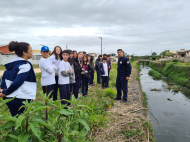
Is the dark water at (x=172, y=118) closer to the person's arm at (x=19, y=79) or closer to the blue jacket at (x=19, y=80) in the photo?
the blue jacket at (x=19, y=80)

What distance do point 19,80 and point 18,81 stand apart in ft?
0.06

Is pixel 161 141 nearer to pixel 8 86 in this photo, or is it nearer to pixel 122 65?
pixel 122 65

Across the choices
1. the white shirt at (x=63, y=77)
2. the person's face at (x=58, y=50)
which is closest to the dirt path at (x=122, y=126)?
the white shirt at (x=63, y=77)

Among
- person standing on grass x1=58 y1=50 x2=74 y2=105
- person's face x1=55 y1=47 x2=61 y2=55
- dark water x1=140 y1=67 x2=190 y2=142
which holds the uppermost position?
person's face x1=55 y1=47 x2=61 y2=55

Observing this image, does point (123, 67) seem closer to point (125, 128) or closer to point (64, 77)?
point (64, 77)

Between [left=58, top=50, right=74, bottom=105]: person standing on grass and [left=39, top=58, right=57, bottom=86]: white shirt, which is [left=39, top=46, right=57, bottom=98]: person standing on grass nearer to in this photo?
[left=39, top=58, right=57, bottom=86]: white shirt

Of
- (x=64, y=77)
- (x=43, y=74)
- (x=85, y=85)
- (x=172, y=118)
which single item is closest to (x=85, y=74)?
(x=85, y=85)

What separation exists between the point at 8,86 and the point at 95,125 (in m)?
2.03

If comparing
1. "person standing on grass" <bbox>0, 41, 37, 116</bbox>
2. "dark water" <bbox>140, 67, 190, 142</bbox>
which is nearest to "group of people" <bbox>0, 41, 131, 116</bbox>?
"person standing on grass" <bbox>0, 41, 37, 116</bbox>

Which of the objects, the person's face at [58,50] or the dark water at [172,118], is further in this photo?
the dark water at [172,118]

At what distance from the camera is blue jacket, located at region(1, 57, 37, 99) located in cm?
203

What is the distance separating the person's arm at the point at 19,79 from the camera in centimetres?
201

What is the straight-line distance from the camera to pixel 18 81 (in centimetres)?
202

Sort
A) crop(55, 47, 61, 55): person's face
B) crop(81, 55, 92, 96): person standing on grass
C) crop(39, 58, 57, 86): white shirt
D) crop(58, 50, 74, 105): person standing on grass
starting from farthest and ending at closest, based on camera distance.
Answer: crop(81, 55, 92, 96): person standing on grass
crop(55, 47, 61, 55): person's face
crop(58, 50, 74, 105): person standing on grass
crop(39, 58, 57, 86): white shirt
